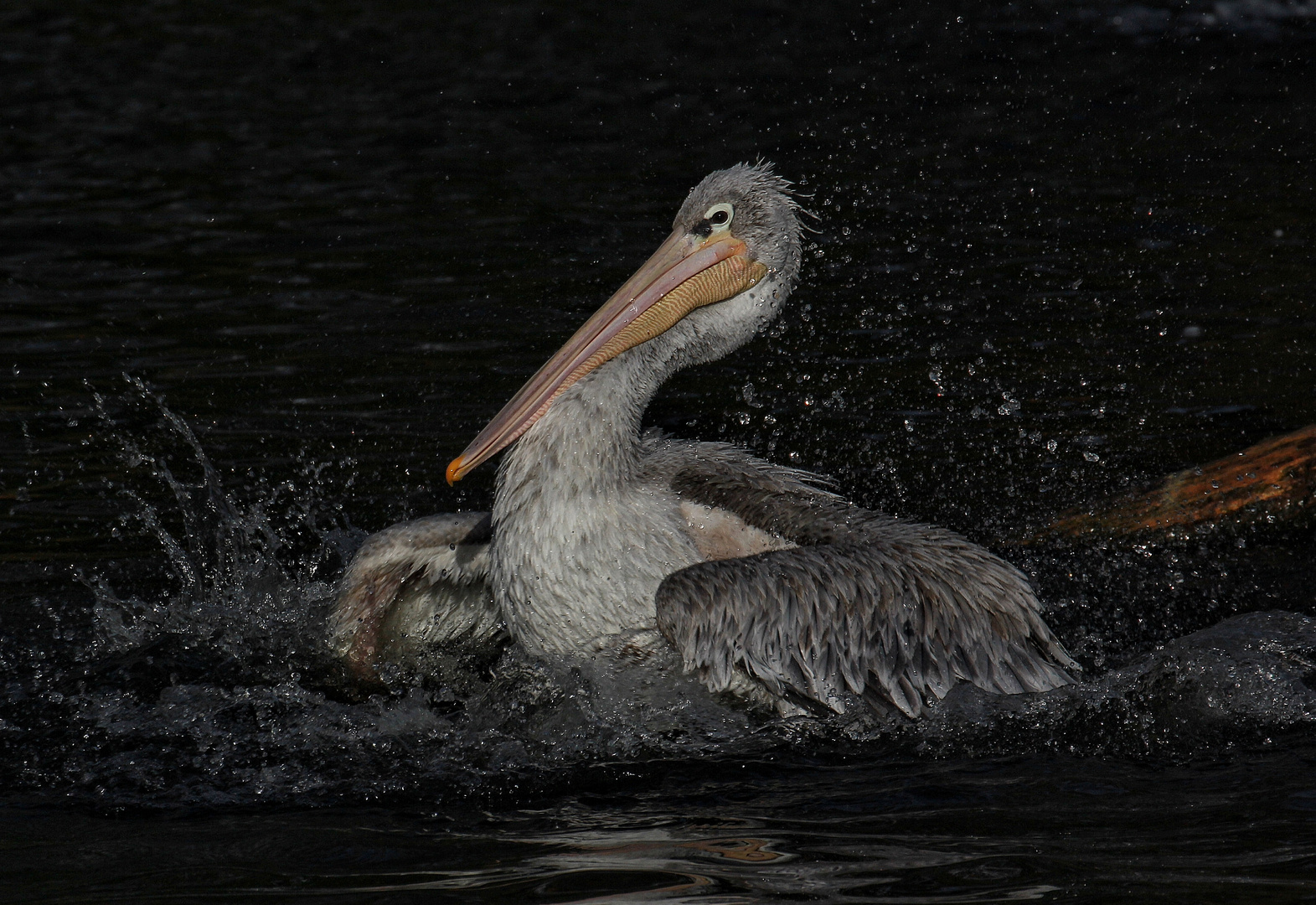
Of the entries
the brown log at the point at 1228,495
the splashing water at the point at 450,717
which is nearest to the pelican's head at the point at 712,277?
the splashing water at the point at 450,717

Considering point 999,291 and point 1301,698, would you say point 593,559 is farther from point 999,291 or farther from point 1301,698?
point 999,291

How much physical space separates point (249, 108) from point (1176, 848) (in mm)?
12098

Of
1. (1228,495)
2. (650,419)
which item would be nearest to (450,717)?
(650,419)

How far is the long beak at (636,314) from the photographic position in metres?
4.68

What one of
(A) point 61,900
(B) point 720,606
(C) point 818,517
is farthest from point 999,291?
(A) point 61,900

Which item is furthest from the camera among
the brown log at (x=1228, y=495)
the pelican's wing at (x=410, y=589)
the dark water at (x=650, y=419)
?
the brown log at (x=1228, y=495)

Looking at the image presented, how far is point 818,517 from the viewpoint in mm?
4664

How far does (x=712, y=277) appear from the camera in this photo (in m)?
4.89

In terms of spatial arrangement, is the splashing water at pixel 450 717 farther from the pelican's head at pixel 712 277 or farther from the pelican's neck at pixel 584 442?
the pelican's head at pixel 712 277

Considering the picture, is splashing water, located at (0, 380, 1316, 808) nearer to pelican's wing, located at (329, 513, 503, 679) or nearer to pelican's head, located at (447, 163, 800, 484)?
pelican's wing, located at (329, 513, 503, 679)

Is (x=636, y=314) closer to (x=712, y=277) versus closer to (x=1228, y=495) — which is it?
(x=712, y=277)

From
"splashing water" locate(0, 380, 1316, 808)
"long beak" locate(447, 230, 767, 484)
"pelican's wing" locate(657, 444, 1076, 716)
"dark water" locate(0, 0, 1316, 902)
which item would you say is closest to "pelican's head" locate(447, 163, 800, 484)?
"long beak" locate(447, 230, 767, 484)

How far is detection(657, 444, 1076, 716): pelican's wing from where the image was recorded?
427 cm

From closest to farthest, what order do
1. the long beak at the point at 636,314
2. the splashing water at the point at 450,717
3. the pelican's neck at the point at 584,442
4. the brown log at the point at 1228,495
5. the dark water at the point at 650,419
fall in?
1. the dark water at the point at 650,419
2. the splashing water at the point at 450,717
3. the pelican's neck at the point at 584,442
4. the long beak at the point at 636,314
5. the brown log at the point at 1228,495
